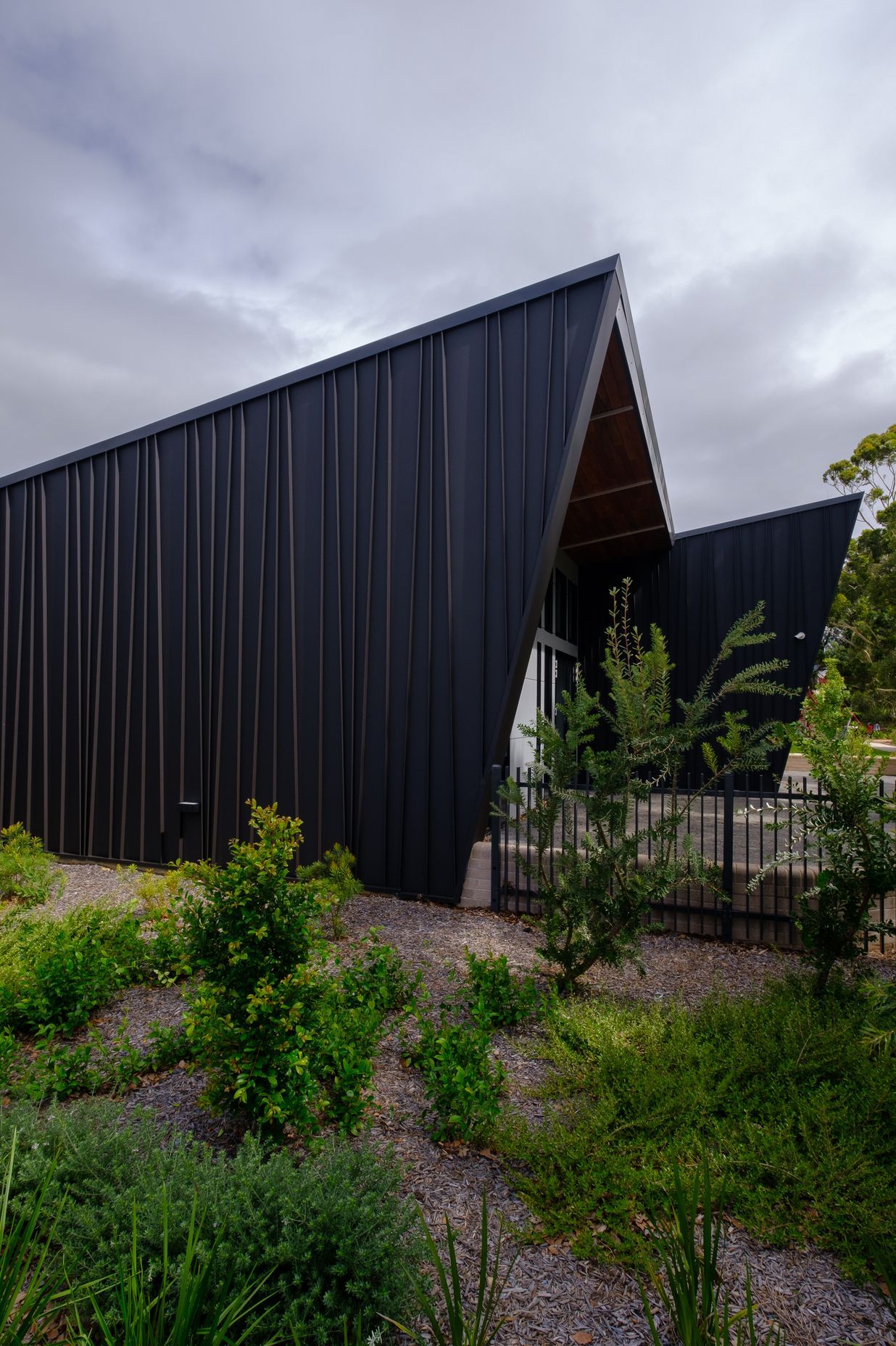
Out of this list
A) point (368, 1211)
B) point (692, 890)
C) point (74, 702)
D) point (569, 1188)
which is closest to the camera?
point (368, 1211)

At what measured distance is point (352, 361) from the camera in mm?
6680

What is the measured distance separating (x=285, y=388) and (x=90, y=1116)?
685 centimetres

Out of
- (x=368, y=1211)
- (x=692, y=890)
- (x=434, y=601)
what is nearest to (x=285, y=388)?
(x=434, y=601)

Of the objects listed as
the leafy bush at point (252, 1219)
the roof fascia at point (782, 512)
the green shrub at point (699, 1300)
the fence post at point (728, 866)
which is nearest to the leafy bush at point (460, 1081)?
the leafy bush at point (252, 1219)

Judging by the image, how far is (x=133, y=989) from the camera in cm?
397

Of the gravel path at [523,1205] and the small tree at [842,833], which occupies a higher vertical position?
the small tree at [842,833]

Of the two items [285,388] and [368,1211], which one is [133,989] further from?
[285,388]

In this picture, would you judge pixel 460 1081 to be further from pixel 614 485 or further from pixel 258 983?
pixel 614 485

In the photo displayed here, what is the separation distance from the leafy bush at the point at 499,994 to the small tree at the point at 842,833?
1596 millimetres

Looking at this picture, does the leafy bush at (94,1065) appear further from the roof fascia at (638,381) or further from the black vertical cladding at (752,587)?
the black vertical cladding at (752,587)

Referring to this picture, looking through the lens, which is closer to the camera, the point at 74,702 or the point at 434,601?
the point at 434,601

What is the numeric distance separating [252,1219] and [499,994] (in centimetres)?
200

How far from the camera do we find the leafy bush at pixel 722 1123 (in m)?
2.07

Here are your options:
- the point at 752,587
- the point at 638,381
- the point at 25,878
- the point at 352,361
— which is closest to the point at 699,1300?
the point at 25,878
